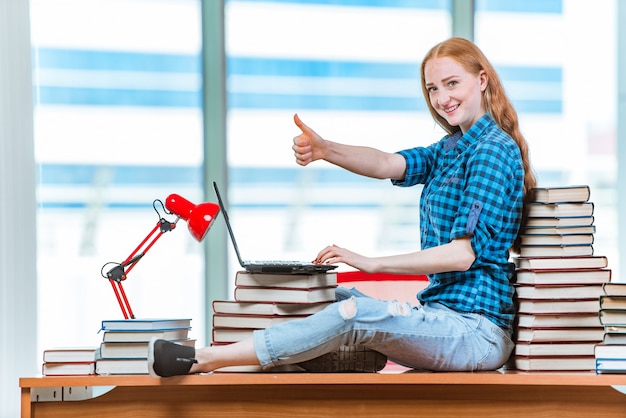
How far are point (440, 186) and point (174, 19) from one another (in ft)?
7.80

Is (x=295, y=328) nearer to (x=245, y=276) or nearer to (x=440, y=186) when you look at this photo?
(x=245, y=276)

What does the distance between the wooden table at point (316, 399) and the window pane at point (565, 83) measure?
2516 mm

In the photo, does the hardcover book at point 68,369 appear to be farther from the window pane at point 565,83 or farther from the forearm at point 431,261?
the window pane at point 565,83

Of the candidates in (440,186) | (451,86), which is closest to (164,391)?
Result: (440,186)

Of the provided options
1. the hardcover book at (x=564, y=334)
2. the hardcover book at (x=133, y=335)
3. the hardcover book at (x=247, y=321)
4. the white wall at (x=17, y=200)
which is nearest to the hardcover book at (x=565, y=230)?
the hardcover book at (x=564, y=334)

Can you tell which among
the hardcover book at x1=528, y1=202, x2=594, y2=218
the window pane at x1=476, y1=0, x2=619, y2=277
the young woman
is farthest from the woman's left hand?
the window pane at x1=476, y1=0, x2=619, y2=277

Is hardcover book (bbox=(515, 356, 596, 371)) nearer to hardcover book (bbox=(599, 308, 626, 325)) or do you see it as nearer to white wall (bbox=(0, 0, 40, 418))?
hardcover book (bbox=(599, 308, 626, 325))

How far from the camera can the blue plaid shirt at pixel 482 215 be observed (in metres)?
1.87

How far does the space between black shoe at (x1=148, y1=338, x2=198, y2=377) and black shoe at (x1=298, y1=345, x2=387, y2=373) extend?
0.98ft

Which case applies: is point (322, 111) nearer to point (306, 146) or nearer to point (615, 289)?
point (306, 146)

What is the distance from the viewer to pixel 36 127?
12.8 ft

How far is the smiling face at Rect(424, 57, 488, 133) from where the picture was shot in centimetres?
202

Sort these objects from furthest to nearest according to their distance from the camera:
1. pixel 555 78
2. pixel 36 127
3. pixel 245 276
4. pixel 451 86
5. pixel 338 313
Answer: pixel 555 78 → pixel 36 127 → pixel 451 86 → pixel 245 276 → pixel 338 313

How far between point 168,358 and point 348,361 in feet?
1.43
